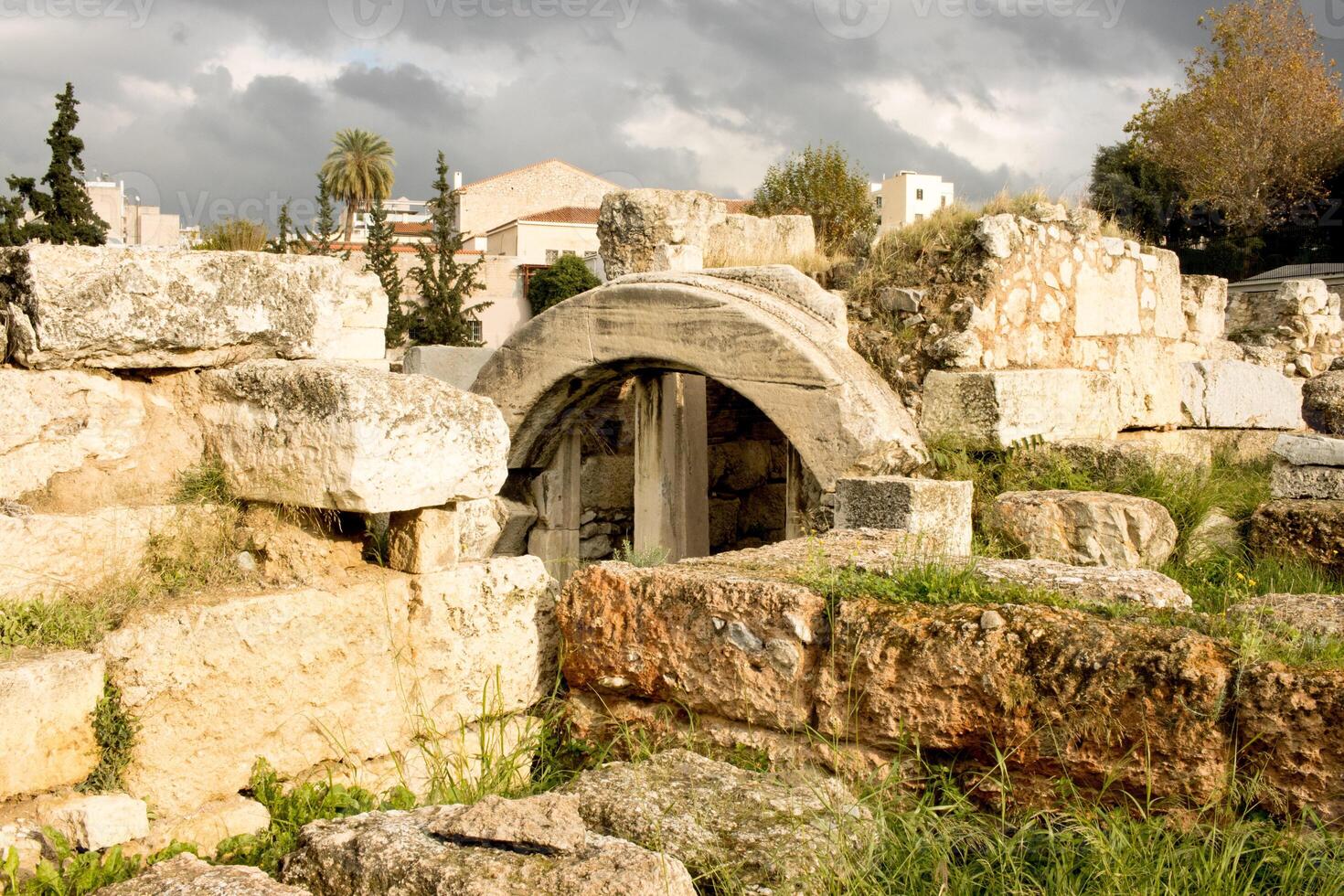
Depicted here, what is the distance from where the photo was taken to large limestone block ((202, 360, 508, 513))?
3.53m

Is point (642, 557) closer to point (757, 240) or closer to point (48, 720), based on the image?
point (48, 720)

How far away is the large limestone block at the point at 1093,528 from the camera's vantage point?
601 cm

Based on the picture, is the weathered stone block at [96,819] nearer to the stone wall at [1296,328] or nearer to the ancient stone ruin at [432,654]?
the ancient stone ruin at [432,654]

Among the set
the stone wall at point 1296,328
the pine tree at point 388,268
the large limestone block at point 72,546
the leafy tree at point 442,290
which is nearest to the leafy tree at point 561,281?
the leafy tree at point 442,290

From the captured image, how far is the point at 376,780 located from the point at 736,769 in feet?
3.88

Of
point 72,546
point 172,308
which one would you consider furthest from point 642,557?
point 72,546

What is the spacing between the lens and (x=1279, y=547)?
589 cm

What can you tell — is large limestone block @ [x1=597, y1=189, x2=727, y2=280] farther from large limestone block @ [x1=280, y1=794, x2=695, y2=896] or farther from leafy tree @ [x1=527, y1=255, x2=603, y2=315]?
leafy tree @ [x1=527, y1=255, x2=603, y2=315]

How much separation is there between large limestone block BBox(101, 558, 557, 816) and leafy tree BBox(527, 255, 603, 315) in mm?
31226

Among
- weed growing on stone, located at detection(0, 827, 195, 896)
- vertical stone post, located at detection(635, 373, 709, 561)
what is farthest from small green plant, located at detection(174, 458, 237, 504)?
vertical stone post, located at detection(635, 373, 709, 561)

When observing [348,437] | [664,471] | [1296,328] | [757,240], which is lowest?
[664,471]

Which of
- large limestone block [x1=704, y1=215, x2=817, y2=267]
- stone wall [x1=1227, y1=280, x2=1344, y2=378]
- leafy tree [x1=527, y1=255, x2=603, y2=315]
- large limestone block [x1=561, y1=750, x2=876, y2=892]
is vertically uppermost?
leafy tree [x1=527, y1=255, x2=603, y2=315]

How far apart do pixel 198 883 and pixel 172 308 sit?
77.2 inches

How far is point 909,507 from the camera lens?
5805 mm
